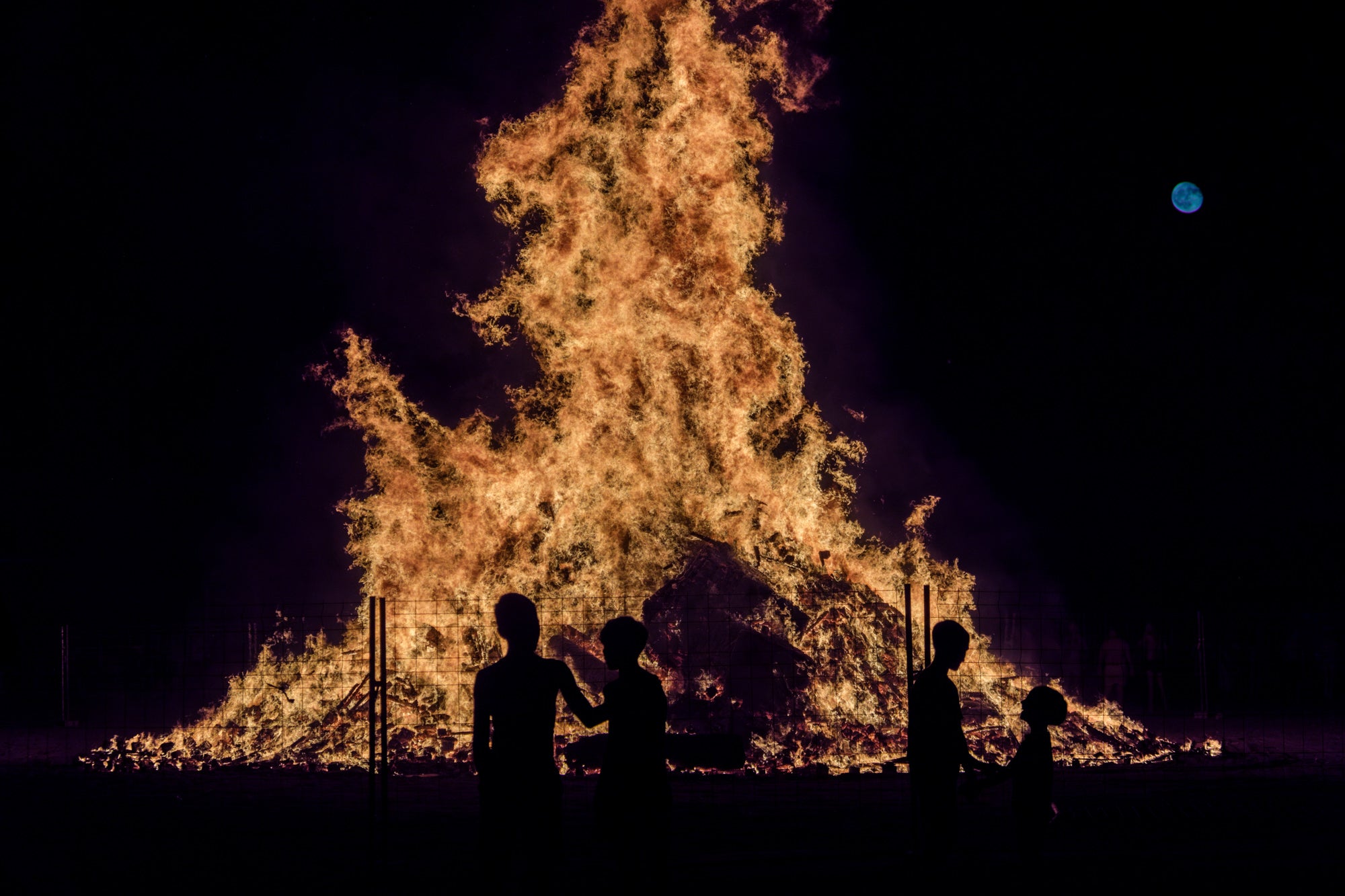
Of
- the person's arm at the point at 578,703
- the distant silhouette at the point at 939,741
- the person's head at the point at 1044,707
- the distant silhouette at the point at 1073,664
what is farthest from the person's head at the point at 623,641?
the distant silhouette at the point at 1073,664

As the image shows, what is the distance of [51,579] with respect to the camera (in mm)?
27109

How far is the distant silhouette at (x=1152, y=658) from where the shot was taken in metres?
19.2

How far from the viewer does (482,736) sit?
573cm

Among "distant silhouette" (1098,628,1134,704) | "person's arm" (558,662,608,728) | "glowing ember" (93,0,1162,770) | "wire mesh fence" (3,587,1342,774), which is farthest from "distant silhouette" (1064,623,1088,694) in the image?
"person's arm" (558,662,608,728)

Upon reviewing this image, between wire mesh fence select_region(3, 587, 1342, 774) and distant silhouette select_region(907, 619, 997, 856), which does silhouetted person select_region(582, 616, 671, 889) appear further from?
wire mesh fence select_region(3, 587, 1342, 774)

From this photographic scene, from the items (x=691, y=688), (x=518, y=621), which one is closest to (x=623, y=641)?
(x=518, y=621)

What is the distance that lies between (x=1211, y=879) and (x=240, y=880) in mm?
6875

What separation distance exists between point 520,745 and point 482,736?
0.22 metres

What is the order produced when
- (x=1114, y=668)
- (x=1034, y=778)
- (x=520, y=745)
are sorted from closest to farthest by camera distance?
(x=520, y=745) → (x=1034, y=778) → (x=1114, y=668)

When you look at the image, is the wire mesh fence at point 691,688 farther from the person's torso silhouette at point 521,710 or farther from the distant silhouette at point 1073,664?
the person's torso silhouette at point 521,710

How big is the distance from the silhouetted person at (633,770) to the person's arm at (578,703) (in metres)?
0.13

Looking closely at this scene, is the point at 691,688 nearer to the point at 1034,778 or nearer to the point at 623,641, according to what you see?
the point at 1034,778

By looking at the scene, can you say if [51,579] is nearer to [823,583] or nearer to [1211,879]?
[823,583]

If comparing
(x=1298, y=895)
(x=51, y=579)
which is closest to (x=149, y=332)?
(x=51, y=579)
